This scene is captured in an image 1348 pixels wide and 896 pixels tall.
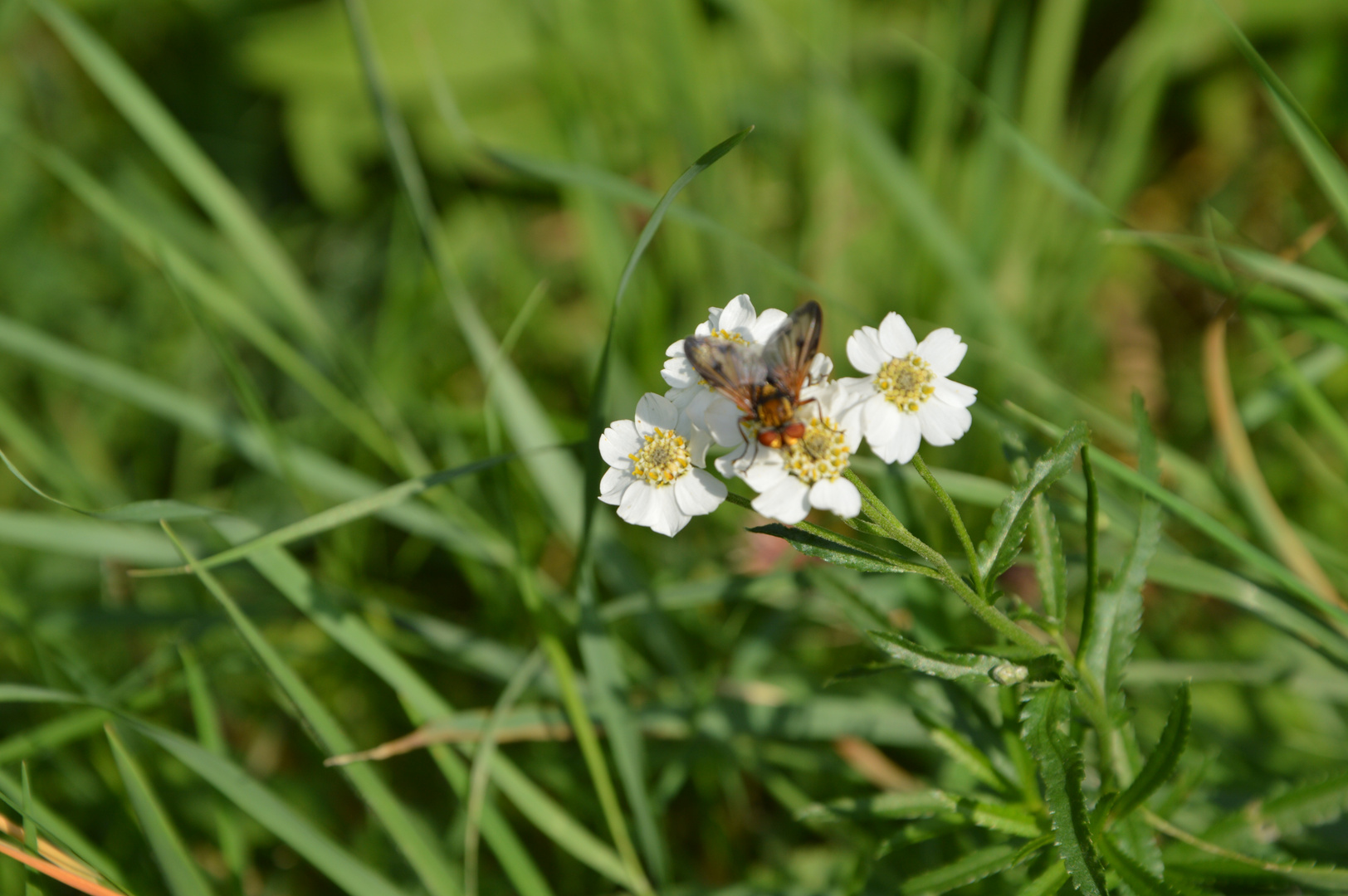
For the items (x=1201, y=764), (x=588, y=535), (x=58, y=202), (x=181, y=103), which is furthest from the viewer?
(x=181, y=103)

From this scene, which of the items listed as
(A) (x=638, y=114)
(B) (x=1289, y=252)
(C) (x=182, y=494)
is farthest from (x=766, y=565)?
(C) (x=182, y=494)

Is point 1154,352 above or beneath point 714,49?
beneath

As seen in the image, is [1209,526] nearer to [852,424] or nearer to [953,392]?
[953,392]

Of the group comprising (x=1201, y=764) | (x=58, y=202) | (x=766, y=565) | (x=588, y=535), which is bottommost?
(x=1201, y=764)

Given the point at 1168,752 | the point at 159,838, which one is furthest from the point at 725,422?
the point at 159,838

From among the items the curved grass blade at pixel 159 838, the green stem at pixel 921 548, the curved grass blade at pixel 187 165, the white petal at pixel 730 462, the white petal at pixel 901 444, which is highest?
the curved grass blade at pixel 187 165

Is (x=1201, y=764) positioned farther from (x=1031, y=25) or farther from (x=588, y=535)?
(x=1031, y=25)

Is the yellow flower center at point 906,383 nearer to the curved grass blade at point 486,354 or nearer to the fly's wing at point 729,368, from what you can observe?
the fly's wing at point 729,368

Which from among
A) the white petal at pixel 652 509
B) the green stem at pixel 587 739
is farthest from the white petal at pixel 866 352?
the green stem at pixel 587 739
